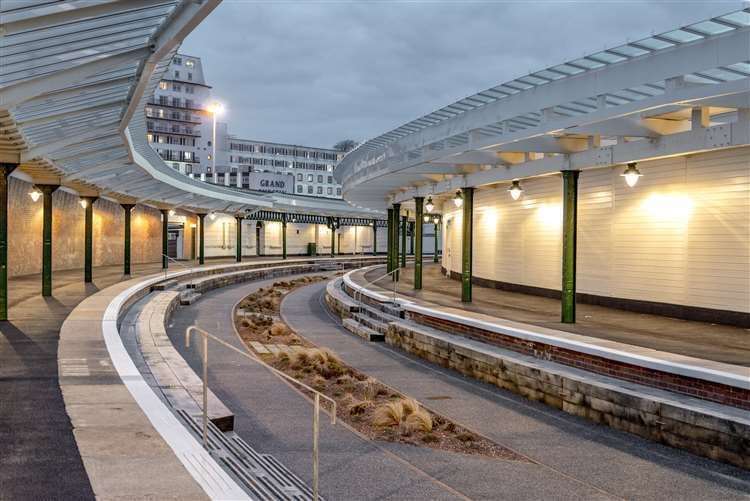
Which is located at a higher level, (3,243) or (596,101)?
(596,101)

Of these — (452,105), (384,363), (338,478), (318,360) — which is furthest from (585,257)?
(338,478)

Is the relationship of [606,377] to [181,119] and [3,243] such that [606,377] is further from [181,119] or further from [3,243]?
[181,119]

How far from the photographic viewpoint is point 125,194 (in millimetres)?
27969

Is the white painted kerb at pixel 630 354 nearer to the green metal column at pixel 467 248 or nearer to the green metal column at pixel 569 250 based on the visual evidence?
the green metal column at pixel 569 250

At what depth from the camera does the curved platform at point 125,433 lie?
16.6ft

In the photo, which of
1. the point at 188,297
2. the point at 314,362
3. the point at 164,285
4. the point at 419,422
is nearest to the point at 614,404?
the point at 419,422

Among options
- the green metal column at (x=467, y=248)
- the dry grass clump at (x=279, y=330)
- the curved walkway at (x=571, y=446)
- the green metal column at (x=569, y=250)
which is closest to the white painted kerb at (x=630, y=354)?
the curved walkway at (x=571, y=446)

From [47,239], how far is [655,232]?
1507cm

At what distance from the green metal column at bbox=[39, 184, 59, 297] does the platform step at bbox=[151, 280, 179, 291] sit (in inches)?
216

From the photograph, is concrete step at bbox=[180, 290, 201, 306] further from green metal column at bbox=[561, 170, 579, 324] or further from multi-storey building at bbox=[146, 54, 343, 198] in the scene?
multi-storey building at bbox=[146, 54, 343, 198]

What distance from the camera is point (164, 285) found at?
2484 centimetres

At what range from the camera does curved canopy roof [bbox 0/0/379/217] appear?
8.10 meters

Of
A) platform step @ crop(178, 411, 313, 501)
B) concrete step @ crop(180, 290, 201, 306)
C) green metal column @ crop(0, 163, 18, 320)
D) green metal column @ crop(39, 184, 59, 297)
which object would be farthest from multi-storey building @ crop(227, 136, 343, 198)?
platform step @ crop(178, 411, 313, 501)

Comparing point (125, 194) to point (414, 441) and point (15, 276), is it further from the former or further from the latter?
point (414, 441)
